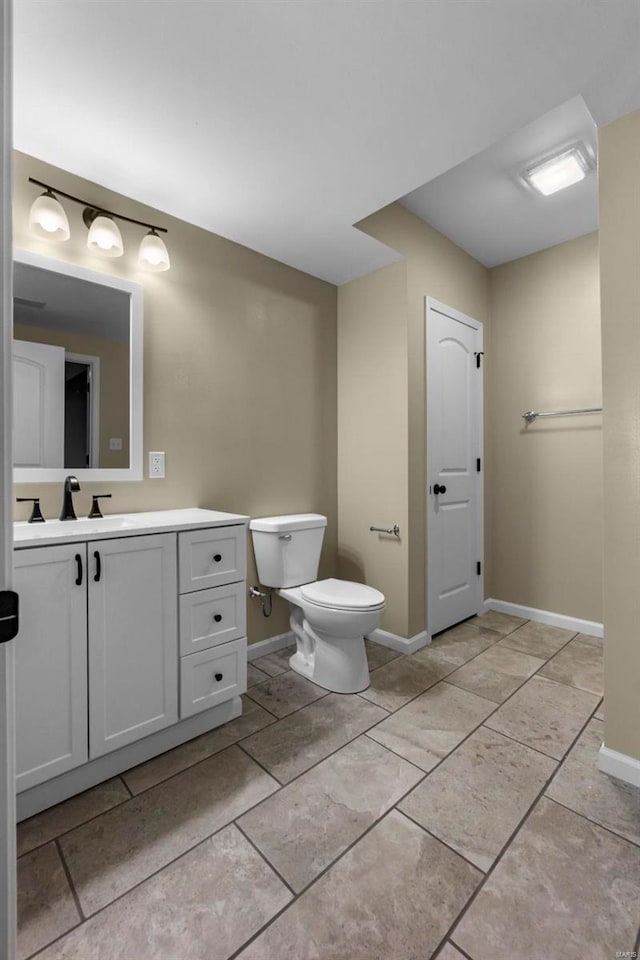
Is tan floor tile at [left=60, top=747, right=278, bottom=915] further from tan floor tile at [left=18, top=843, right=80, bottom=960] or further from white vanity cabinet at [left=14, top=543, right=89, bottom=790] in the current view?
white vanity cabinet at [left=14, top=543, right=89, bottom=790]

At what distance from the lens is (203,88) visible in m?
1.42

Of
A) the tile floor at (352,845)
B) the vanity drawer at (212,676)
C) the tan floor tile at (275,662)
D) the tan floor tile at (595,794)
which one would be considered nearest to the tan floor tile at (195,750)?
the tile floor at (352,845)

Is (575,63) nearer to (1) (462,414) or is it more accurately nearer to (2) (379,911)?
(1) (462,414)

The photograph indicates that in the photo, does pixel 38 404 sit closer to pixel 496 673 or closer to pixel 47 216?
pixel 47 216

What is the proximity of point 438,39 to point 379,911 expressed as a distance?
239cm

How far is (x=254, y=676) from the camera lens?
2256 millimetres

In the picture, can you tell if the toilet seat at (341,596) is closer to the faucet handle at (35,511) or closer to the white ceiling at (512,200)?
the faucet handle at (35,511)

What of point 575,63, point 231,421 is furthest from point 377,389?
point 575,63

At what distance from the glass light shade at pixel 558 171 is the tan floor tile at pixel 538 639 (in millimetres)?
2551

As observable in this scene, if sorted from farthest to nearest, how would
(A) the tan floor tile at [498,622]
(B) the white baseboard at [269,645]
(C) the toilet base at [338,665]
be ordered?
(A) the tan floor tile at [498,622] → (B) the white baseboard at [269,645] → (C) the toilet base at [338,665]

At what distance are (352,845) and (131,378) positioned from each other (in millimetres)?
1942

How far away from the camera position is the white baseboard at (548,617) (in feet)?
9.14

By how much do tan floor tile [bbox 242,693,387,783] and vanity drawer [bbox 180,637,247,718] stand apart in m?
0.21

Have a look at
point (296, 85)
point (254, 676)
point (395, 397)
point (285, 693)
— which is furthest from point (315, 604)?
point (296, 85)
